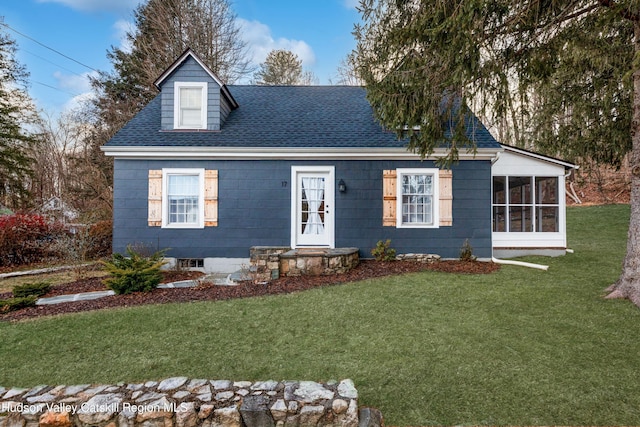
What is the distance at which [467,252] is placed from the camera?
25.6 ft

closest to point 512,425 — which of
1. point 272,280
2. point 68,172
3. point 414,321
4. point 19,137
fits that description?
point 414,321

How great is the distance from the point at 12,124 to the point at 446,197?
16.7m

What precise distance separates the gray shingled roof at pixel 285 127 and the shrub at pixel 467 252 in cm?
243

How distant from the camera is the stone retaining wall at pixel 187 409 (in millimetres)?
2154

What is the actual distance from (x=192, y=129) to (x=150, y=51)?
34.1 feet

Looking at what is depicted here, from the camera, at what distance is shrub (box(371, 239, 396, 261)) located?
770 cm

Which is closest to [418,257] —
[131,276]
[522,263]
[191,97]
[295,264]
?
[522,263]

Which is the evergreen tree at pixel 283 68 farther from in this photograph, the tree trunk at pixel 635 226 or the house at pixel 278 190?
the tree trunk at pixel 635 226

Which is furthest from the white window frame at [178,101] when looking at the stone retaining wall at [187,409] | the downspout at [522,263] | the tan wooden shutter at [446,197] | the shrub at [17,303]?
the downspout at [522,263]

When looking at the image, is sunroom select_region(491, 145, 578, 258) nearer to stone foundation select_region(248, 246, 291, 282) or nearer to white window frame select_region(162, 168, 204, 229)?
stone foundation select_region(248, 246, 291, 282)

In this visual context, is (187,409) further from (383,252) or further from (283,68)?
(283,68)

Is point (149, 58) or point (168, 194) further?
point (149, 58)

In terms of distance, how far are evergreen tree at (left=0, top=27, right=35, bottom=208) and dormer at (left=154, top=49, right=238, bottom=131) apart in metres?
9.38

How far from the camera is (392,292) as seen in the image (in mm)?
5375
